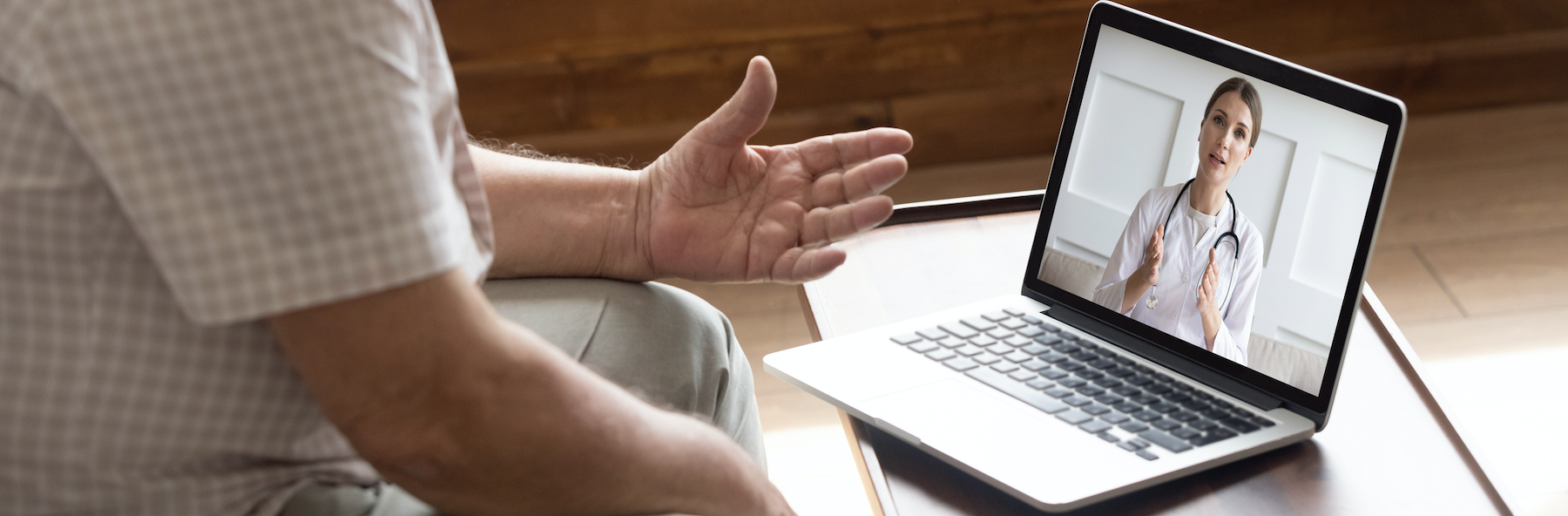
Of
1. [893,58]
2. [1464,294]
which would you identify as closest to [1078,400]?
[1464,294]

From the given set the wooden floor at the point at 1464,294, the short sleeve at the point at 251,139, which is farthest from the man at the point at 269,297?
the wooden floor at the point at 1464,294

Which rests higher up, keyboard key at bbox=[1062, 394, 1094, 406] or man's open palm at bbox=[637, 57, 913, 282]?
man's open palm at bbox=[637, 57, 913, 282]

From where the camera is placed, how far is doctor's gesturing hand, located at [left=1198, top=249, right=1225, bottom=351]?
832 mm

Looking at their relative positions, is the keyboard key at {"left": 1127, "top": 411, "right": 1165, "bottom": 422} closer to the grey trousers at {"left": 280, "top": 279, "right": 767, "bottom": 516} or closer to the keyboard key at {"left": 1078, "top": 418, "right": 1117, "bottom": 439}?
the keyboard key at {"left": 1078, "top": 418, "right": 1117, "bottom": 439}

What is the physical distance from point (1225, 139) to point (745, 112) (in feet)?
1.19

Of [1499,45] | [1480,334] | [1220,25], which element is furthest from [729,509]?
[1499,45]

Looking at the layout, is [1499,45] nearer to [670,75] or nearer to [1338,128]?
[670,75]

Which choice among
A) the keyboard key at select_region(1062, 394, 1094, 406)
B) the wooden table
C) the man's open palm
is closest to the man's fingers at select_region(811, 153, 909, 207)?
the man's open palm

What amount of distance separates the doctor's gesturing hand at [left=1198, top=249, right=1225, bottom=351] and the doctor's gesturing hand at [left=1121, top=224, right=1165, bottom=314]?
4cm

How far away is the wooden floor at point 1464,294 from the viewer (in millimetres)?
1486

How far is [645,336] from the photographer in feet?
2.93

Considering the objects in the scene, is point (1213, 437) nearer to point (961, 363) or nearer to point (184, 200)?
point (961, 363)

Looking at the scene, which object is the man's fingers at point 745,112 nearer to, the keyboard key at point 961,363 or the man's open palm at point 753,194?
the man's open palm at point 753,194

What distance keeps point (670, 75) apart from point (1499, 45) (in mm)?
1595
